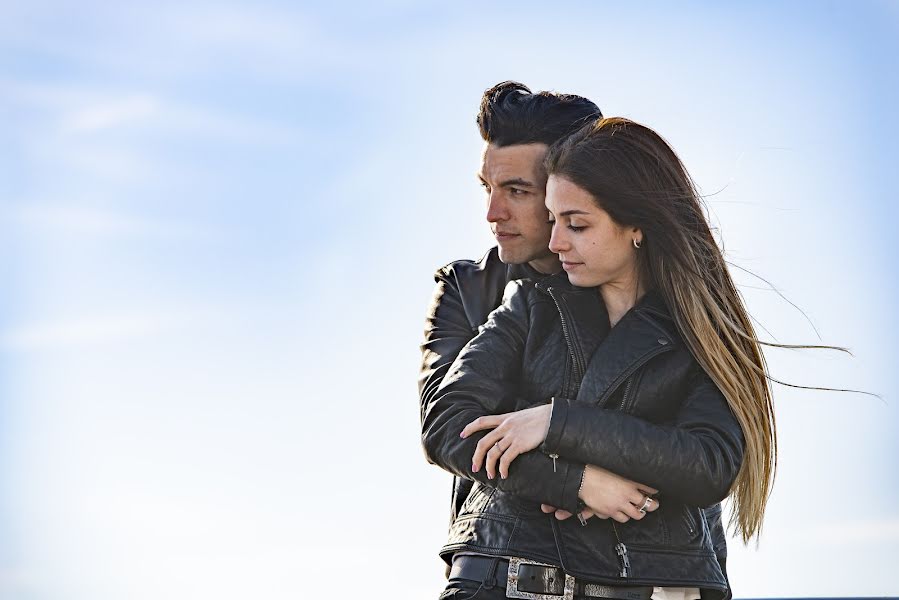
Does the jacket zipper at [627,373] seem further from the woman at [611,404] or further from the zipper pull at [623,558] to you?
the zipper pull at [623,558]

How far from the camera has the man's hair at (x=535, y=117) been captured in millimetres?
4852

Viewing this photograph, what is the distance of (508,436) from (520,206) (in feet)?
4.71

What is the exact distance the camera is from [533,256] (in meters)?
4.73

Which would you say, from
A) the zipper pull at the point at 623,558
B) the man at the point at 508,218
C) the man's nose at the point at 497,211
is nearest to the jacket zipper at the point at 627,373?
the zipper pull at the point at 623,558

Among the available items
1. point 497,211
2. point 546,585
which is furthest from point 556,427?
point 497,211

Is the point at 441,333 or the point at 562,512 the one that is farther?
the point at 441,333

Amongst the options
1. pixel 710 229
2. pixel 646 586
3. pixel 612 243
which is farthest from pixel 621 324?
pixel 646 586

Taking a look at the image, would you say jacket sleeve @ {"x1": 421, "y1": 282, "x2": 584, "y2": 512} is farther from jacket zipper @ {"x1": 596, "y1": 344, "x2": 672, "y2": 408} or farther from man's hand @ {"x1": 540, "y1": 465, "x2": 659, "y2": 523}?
jacket zipper @ {"x1": 596, "y1": 344, "x2": 672, "y2": 408}

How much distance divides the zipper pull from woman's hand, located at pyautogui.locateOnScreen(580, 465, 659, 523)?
9 cm

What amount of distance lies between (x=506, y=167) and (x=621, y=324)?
122 centimetres

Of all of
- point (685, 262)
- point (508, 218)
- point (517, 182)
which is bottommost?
point (685, 262)

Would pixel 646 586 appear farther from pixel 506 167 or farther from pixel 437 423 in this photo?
pixel 506 167

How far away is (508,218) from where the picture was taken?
4.74 m

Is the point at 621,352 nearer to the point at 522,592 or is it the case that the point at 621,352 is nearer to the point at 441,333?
the point at 522,592
